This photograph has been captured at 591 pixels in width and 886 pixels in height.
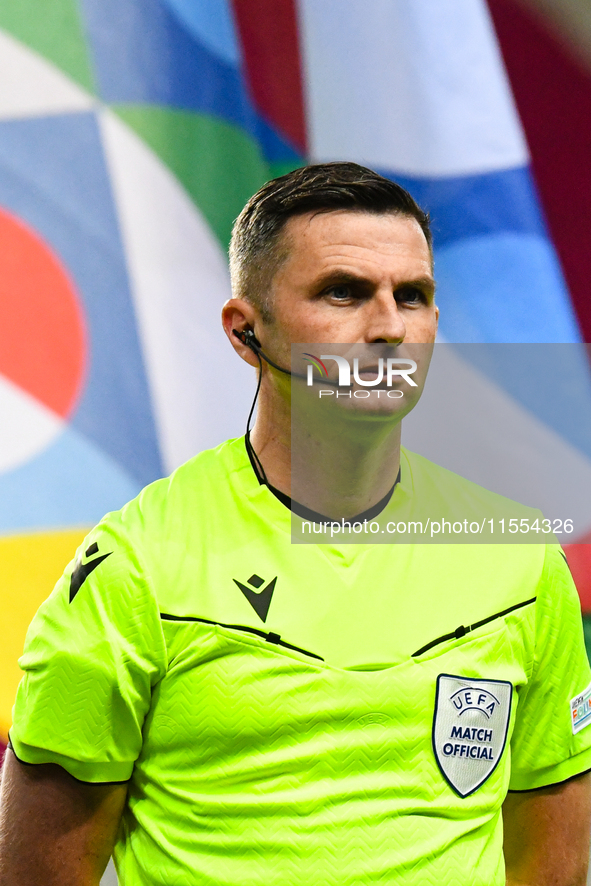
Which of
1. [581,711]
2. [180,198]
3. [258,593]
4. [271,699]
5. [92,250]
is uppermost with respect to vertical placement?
[180,198]

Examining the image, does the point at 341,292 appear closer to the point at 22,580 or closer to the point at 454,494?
the point at 454,494

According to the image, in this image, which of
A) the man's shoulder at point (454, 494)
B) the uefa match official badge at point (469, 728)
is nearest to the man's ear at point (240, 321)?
the man's shoulder at point (454, 494)

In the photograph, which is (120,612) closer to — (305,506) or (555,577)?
(305,506)

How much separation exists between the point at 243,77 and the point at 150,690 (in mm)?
1803

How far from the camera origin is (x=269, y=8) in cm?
229

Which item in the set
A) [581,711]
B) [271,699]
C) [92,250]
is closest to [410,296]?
[271,699]

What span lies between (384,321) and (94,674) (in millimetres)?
610

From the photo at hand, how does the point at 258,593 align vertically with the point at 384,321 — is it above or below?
below

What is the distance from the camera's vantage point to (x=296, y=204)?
1185 mm

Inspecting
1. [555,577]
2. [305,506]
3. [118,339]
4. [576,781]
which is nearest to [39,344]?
[118,339]

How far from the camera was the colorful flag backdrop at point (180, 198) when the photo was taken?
2.00 m

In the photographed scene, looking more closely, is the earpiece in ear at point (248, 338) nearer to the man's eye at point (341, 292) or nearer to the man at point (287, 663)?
the man at point (287, 663)

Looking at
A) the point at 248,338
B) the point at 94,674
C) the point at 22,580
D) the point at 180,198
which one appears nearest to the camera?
the point at 94,674

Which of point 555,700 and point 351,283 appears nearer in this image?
point 351,283
